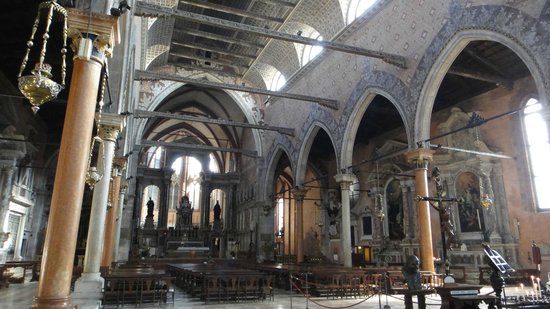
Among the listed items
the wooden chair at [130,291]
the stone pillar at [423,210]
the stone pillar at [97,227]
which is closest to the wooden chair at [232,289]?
the wooden chair at [130,291]

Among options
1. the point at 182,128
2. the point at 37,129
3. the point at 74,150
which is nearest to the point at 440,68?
the point at 74,150

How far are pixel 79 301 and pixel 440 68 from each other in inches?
402

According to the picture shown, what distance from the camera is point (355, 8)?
15.2m

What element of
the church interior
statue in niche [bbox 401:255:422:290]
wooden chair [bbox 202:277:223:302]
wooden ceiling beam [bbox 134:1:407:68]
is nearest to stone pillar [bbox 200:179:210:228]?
the church interior

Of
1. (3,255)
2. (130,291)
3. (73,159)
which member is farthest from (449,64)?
(3,255)

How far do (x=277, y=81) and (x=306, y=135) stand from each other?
539cm

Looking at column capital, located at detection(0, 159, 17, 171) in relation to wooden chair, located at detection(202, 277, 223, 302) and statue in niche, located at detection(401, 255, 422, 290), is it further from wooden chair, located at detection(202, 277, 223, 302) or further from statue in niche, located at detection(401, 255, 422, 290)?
statue in niche, located at detection(401, 255, 422, 290)

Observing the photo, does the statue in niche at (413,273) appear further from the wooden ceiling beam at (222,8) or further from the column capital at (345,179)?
the wooden ceiling beam at (222,8)

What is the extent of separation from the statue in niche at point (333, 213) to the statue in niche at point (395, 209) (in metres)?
3.66

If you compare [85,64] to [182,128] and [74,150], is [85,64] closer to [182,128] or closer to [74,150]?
[74,150]

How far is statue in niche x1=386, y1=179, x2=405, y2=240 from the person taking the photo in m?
17.4

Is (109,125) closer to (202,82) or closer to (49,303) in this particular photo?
(49,303)

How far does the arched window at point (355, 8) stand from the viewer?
1476 centimetres

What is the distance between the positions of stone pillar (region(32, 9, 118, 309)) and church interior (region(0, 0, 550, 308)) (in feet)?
0.06
